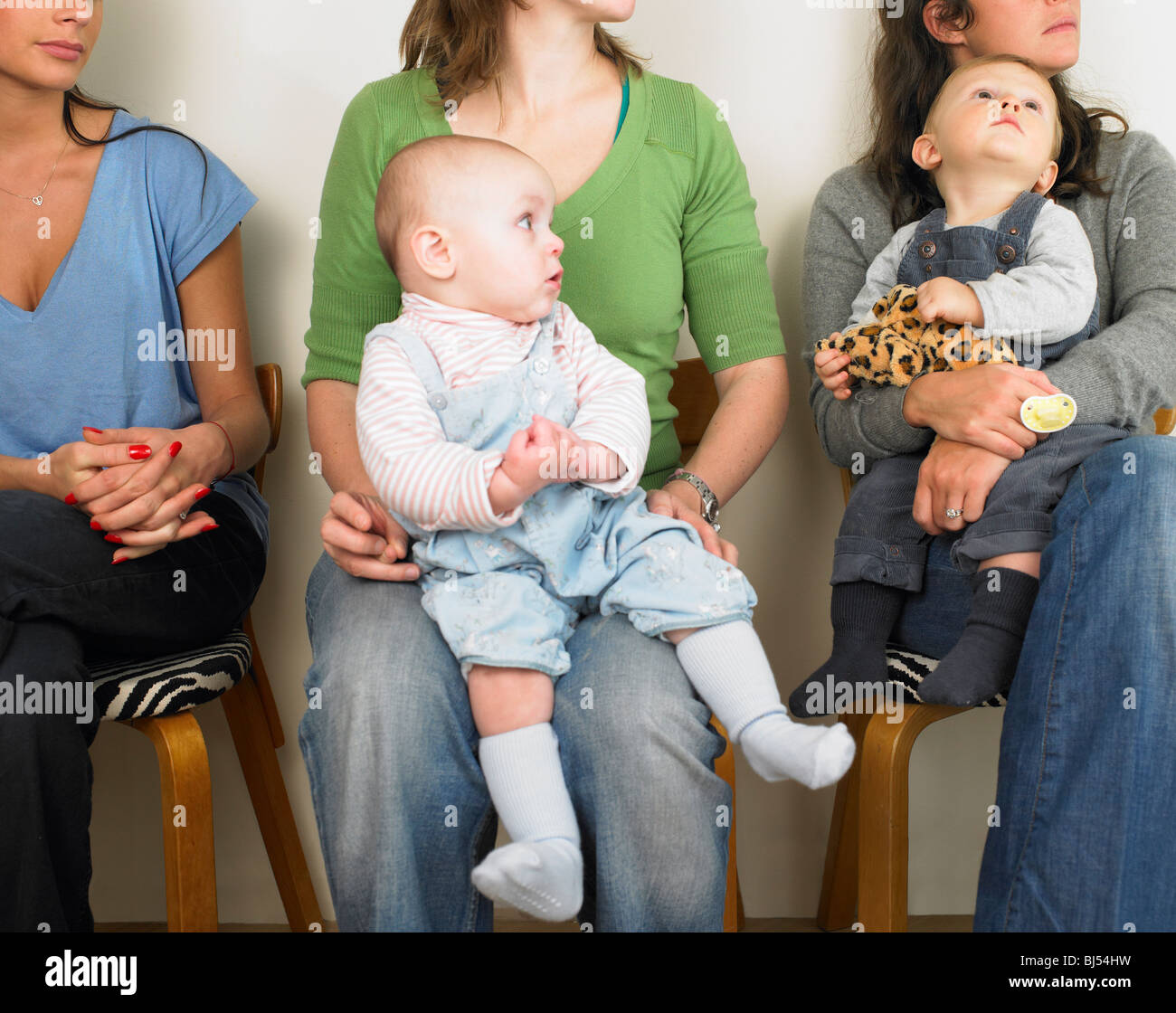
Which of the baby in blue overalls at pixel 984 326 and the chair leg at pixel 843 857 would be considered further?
the chair leg at pixel 843 857

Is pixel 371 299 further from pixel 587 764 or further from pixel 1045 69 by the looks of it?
pixel 1045 69

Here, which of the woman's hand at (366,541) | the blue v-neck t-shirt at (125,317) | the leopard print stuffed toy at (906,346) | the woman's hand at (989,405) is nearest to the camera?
the woman's hand at (366,541)

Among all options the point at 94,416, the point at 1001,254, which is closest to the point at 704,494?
the point at 1001,254

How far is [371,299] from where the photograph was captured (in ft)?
4.85

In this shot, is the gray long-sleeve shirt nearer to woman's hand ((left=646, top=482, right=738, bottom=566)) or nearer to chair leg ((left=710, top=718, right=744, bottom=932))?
woman's hand ((left=646, top=482, right=738, bottom=566))

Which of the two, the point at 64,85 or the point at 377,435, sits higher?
the point at 64,85

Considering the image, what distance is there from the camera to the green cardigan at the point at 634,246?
4.82 ft

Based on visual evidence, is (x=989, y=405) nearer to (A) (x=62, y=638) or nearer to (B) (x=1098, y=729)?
(B) (x=1098, y=729)

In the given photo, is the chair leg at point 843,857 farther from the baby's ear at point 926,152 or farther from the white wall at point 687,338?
the baby's ear at point 926,152

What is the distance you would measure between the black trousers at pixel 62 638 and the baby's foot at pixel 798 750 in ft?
2.41

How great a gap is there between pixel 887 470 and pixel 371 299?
0.73 metres

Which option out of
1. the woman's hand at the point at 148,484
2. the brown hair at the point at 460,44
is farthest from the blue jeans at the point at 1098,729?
the woman's hand at the point at 148,484

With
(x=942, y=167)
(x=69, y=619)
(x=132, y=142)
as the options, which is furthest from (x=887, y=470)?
(x=132, y=142)

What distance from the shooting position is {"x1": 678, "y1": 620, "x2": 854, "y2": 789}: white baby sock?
100 centimetres
